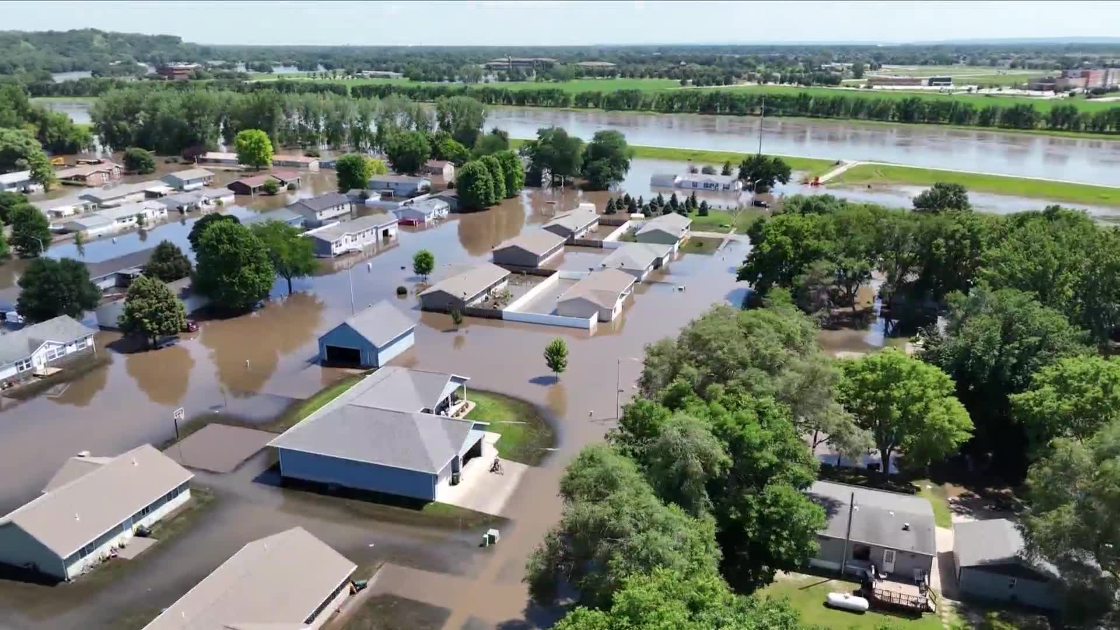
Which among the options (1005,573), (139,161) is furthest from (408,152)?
(1005,573)

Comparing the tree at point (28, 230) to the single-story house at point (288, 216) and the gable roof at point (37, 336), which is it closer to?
the single-story house at point (288, 216)

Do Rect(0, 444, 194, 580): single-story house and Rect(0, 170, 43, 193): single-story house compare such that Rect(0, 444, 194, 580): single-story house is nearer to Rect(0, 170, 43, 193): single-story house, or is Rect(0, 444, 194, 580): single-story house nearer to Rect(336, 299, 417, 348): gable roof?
Rect(336, 299, 417, 348): gable roof

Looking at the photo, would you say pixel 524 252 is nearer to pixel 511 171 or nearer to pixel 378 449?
pixel 511 171

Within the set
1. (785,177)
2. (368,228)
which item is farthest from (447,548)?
(785,177)

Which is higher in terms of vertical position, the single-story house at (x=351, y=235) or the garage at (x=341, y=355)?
the single-story house at (x=351, y=235)

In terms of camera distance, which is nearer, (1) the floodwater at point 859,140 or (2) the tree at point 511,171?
(2) the tree at point 511,171

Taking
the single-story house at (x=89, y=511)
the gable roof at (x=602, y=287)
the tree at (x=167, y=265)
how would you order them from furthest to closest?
1. the tree at (x=167, y=265)
2. the gable roof at (x=602, y=287)
3. the single-story house at (x=89, y=511)

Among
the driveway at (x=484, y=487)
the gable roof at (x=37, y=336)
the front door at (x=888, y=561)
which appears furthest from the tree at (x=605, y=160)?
the front door at (x=888, y=561)
